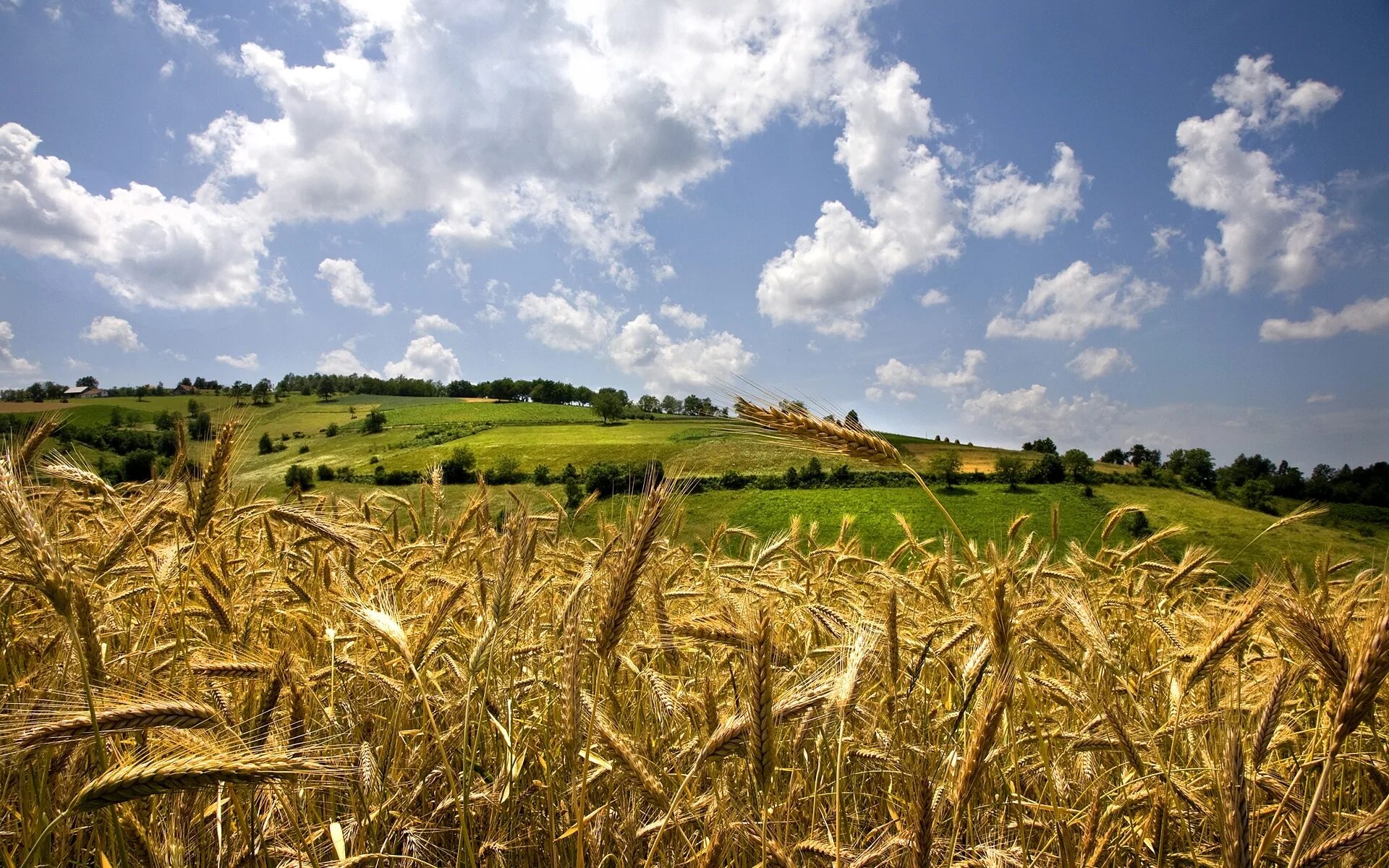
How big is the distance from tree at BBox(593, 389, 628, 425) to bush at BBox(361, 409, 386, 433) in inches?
1034

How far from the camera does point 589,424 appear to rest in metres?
81.9

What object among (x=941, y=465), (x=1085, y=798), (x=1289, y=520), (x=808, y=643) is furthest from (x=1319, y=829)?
(x=941, y=465)

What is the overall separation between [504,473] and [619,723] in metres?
43.7

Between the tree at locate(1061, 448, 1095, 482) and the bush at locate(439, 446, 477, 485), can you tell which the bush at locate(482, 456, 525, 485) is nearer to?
→ the bush at locate(439, 446, 477, 485)

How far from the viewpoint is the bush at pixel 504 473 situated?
43375 mm

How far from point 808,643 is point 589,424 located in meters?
79.7

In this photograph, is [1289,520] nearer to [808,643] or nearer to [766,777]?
[808,643]

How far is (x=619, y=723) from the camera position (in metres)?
2.41

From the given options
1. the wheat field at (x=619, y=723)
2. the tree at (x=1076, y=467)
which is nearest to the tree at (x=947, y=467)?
the tree at (x=1076, y=467)

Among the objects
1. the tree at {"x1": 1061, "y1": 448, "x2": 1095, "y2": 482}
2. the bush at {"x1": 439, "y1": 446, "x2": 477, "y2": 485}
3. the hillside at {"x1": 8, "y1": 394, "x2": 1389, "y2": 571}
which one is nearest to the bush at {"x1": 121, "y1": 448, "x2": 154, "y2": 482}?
the hillside at {"x1": 8, "y1": 394, "x2": 1389, "y2": 571}

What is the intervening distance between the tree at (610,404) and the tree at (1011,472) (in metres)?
50.1

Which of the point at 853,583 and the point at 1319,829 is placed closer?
the point at 1319,829

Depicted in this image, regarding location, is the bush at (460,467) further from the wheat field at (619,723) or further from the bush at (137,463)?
the wheat field at (619,723)

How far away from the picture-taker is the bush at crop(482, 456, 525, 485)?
1708 inches
